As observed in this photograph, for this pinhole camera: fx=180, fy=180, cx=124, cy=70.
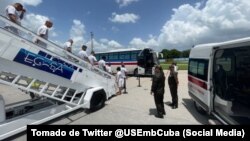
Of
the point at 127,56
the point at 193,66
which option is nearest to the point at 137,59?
the point at 127,56

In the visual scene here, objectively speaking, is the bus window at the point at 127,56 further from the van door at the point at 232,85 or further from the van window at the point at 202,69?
the van door at the point at 232,85

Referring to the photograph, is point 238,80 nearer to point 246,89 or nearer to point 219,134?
point 246,89

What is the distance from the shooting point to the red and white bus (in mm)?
18766

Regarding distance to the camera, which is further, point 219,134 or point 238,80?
point 238,80

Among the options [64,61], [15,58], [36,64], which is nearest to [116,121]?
[64,61]

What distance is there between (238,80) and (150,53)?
1256 centimetres

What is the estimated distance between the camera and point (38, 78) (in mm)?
4867

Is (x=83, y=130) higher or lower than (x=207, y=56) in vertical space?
lower

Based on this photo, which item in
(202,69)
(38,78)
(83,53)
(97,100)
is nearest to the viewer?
(38,78)

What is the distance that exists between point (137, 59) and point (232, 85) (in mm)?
13541

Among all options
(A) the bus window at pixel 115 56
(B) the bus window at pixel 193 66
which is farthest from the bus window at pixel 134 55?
(B) the bus window at pixel 193 66

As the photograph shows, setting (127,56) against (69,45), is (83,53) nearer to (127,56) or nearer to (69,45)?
(69,45)

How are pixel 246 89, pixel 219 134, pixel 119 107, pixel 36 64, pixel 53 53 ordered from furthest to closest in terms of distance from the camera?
1. pixel 119 107
2. pixel 246 89
3. pixel 53 53
4. pixel 36 64
5. pixel 219 134

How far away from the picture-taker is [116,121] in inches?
229
